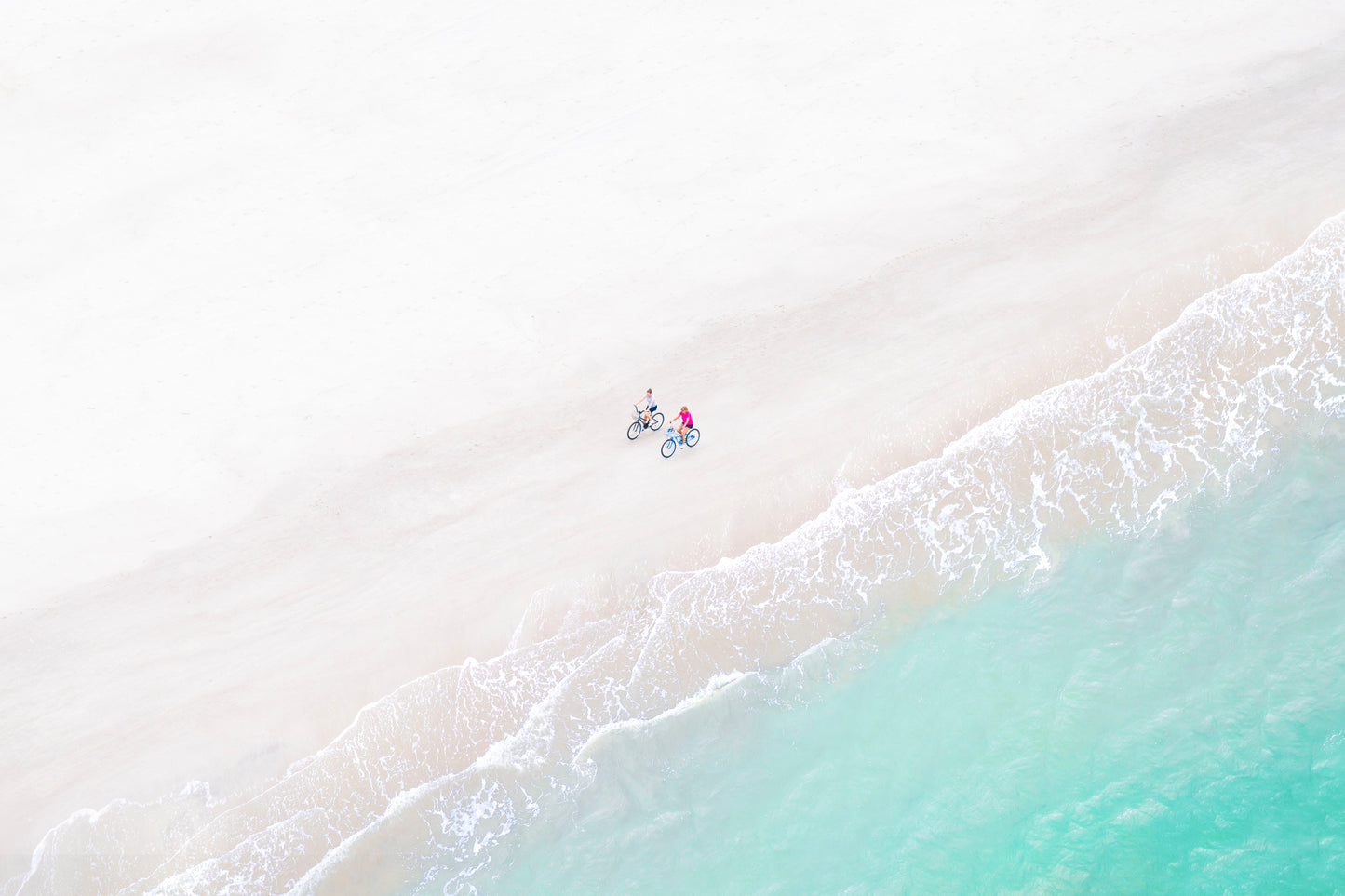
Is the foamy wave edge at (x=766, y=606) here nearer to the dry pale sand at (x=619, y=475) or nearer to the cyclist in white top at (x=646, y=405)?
the dry pale sand at (x=619, y=475)

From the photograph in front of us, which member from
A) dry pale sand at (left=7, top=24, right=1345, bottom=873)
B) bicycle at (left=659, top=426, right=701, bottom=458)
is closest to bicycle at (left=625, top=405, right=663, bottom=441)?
dry pale sand at (left=7, top=24, right=1345, bottom=873)

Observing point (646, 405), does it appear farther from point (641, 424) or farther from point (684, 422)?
point (684, 422)

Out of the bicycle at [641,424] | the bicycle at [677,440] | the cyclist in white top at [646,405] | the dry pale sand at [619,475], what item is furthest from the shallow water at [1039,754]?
the cyclist in white top at [646,405]

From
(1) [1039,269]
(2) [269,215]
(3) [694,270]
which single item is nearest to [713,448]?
(3) [694,270]

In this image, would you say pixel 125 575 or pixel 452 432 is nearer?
pixel 125 575

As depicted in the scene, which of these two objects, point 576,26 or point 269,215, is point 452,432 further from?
point 576,26

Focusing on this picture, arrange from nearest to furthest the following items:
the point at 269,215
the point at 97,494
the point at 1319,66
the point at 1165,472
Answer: the point at 97,494 → the point at 1165,472 → the point at 269,215 → the point at 1319,66

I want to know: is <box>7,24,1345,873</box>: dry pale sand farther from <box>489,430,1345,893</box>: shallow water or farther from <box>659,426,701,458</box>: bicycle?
<box>489,430,1345,893</box>: shallow water
